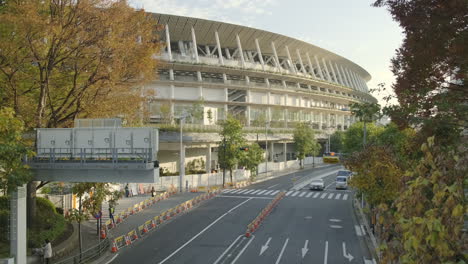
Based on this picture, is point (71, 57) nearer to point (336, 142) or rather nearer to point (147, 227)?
point (147, 227)

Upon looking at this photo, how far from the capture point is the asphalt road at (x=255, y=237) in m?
19.4

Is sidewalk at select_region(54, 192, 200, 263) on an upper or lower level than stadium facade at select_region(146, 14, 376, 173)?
lower

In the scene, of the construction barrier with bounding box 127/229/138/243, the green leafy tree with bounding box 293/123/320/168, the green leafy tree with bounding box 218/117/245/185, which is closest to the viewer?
the construction barrier with bounding box 127/229/138/243

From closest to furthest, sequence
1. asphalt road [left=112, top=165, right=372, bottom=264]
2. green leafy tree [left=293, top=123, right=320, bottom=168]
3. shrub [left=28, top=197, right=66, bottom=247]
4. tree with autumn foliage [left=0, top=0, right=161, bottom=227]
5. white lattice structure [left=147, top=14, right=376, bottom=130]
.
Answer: tree with autumn foliage [left=0, top=0, right=161, bottom=227], shrub [left=28, top=197, right=66, bottom=247], asphalt road [left=112, top=165, right=372, bottom=264], white lattice structure [left=147, top=14, right=376, bottom=130], green leafy tree [left=293, top=123, right=320, bottom=168]

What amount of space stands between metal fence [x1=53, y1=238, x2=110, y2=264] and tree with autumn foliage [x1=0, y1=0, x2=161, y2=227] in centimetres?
388

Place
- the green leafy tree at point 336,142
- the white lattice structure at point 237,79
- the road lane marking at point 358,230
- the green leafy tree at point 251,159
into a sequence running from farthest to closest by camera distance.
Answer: the green leafy tree at point 336,142 → the white lattice structure at point 237,79 → the green leafy tree at point 251,159 → the road lane marking at point 358,230

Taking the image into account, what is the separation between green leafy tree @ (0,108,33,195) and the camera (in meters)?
14.0

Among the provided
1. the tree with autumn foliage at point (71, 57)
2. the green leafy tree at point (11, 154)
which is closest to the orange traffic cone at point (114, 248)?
the tree with autumn foliage at point (71, 57)

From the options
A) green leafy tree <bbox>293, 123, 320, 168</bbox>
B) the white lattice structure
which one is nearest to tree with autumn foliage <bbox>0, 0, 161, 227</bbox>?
the white lattice structure

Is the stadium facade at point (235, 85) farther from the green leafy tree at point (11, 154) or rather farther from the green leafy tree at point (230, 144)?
the green leafy tree at point (11, 154)

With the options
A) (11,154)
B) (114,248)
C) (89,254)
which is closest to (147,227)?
(114,248)

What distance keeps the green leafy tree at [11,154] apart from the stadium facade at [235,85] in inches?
1527

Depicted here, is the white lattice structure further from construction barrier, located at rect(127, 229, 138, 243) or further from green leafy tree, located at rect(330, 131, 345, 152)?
construction barrier, located at rect(127, 229, 138, 243)

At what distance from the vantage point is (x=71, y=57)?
20016 mm
